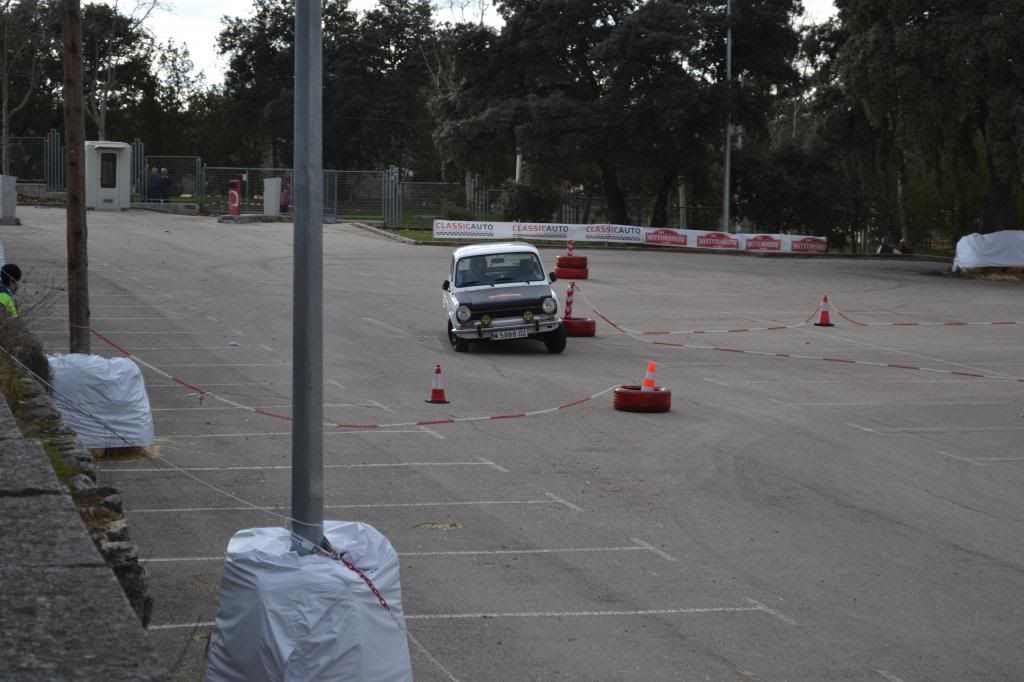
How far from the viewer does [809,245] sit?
173 ft

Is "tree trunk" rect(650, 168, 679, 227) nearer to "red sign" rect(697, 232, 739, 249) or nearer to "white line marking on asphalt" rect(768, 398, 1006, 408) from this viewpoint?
"red sign" rect(697, 232, 739, 249)

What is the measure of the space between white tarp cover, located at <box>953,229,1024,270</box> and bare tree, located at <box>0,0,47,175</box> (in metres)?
41.0

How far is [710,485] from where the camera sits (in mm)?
13617

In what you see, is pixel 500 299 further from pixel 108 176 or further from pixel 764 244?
pixel 108 176

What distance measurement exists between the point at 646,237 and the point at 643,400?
117 ft

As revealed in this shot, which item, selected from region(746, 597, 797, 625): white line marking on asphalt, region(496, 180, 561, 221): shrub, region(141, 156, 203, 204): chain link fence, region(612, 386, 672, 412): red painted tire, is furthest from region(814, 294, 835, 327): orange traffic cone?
region(141, 156, 203, 204): chain link fence

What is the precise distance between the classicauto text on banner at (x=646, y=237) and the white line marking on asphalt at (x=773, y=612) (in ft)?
138

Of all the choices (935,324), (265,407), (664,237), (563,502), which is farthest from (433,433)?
(664,237)

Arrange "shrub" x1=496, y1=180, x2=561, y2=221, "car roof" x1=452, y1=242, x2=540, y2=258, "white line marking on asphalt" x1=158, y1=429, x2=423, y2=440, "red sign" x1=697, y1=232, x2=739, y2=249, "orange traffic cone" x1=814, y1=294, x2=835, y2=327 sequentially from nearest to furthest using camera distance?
1. "white line marking on asphalt" x1=158, y1=429, x2=423, y2=440
2. "car roof" x1=452, y1=242, x2=540, y2=258
3. "orange traffic cone" x1=814, y1=294, x2=835, y2=327
4. "red sign" x1=697, y1=232, x2=739, y2=249
5. "shrub" x1=496, y1=180, x2=561, y2=221

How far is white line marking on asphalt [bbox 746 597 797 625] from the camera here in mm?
9141

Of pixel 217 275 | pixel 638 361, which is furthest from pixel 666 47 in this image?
pixel 638 361

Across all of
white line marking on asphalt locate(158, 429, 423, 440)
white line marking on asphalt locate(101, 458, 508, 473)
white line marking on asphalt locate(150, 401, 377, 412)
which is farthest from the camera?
white line marking on asphalt locate(150, 401, 377, 412)

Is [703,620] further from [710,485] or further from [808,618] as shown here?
[710,485]

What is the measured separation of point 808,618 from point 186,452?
805 cm
